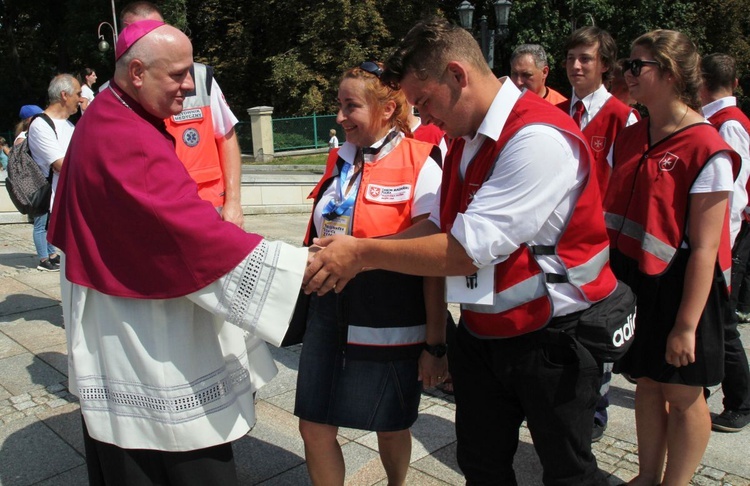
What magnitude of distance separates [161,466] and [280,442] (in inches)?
52.6

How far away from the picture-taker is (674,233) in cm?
257

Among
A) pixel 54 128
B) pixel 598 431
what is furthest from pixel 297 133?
pixel 598 431

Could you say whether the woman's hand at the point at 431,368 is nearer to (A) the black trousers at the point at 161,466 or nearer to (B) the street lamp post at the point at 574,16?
(A) the black trousers at the point at 161,466

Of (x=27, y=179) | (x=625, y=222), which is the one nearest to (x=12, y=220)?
(x=27, y=179)

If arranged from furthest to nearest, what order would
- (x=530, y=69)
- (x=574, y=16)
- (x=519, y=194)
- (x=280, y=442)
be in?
(x=574, y=16), (x=530, y=69), (x=280, y=442), (x=519, y=194)

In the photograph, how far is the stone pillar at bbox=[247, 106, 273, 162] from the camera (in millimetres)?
23469

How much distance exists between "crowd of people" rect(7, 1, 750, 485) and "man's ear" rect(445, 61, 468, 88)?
0.01 meters

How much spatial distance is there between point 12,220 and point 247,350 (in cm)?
1004

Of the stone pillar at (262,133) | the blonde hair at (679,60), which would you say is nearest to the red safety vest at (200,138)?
the blonde hair at (679,60)

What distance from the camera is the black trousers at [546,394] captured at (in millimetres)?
2080

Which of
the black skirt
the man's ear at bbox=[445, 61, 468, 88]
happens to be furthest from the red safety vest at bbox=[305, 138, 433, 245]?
the black skirt

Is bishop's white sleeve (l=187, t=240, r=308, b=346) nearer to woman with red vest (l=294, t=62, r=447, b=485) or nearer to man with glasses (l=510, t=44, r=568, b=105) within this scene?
woman with red vest (l=294, t=62, r=447, b=485)

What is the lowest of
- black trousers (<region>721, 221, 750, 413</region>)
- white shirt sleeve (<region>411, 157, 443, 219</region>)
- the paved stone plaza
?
the paved stone plaza

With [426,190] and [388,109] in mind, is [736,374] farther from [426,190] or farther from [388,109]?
[388,109]
